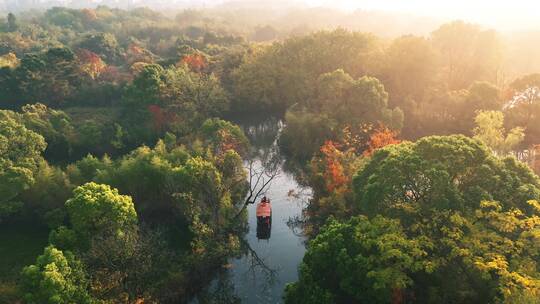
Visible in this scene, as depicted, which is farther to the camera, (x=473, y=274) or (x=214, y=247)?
(x=214, y=247)

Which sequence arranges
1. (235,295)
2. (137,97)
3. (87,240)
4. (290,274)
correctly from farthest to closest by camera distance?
(137,97) < (290,274) < (235,295) < (87,240)

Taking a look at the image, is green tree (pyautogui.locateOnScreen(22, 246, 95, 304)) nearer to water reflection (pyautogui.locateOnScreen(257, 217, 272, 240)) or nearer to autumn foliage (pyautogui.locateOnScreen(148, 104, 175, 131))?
water reflection (pyautogui.locateOnScreen(257, 217, 272, 240))

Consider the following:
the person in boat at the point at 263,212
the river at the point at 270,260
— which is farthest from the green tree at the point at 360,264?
the person in boat at the point at 263,212

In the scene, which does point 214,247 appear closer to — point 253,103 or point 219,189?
point 219,189

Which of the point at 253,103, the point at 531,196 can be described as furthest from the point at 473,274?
the point at 253,103

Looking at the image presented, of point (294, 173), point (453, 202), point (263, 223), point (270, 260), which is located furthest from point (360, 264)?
point (294, 173)

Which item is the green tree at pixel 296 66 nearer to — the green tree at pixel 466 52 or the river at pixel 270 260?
the green tree at pixel 466 52
